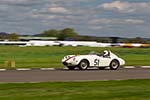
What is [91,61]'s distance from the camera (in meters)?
30.4

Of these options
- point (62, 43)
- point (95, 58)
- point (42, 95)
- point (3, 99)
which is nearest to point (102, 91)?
point (42, 95)

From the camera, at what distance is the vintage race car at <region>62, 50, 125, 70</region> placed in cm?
3016

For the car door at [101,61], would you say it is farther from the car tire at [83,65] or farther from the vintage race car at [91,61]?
the car tire at [83,65]

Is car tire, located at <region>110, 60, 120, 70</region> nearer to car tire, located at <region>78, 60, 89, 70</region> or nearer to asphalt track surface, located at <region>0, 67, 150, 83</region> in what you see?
car tire, located at <region>78, 60, 89, 70</region>

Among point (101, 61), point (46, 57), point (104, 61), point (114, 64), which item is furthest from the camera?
point (46, 57)

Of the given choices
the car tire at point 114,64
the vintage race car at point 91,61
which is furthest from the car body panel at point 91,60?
the car tire at point 114,64

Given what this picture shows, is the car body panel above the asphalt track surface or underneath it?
above

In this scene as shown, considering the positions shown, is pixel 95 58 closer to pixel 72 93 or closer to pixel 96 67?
pixel 96 67

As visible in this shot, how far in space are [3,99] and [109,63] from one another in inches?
721

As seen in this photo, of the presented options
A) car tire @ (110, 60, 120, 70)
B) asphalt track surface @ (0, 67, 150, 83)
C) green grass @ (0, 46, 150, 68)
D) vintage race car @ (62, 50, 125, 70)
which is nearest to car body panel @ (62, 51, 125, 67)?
vintage race car @ (62, 50, 125, 70)

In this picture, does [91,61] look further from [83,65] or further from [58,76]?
[58,76]

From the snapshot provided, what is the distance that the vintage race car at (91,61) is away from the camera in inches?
1187

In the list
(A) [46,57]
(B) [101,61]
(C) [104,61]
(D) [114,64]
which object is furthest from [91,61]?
(A) [46,57]

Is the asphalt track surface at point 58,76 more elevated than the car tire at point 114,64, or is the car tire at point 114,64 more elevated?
the car tire at point 114,64
